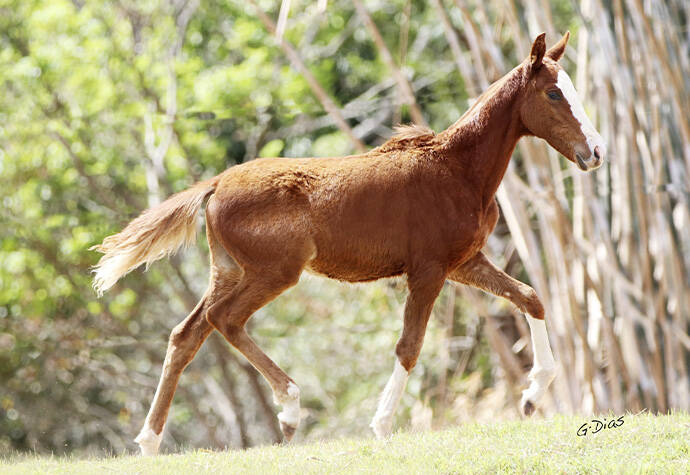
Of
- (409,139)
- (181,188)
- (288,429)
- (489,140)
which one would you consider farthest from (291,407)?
(181,188)

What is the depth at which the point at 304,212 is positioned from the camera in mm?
4281

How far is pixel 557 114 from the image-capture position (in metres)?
4.30

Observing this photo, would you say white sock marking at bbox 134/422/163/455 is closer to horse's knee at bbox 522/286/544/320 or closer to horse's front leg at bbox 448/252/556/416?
horse's front leg at bbox 448/252/556/416

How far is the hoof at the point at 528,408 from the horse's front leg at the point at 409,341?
25.1 inches

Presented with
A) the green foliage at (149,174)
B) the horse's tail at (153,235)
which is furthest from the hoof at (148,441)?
the green foliage at (149,174)

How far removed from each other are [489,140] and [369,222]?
0.72m

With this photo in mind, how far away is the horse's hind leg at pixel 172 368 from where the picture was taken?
4.36 metres

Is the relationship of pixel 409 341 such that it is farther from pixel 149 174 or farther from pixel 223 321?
pixel 149 174

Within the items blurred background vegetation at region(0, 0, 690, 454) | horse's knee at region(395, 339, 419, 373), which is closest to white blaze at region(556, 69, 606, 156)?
horse's knee at region(395, 339, 419, 373)

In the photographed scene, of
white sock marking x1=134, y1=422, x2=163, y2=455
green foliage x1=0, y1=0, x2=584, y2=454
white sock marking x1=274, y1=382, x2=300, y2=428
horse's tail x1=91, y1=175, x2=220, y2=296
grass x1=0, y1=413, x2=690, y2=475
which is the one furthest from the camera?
green foliage x1=0, y1=0, x2=584, y2=454
